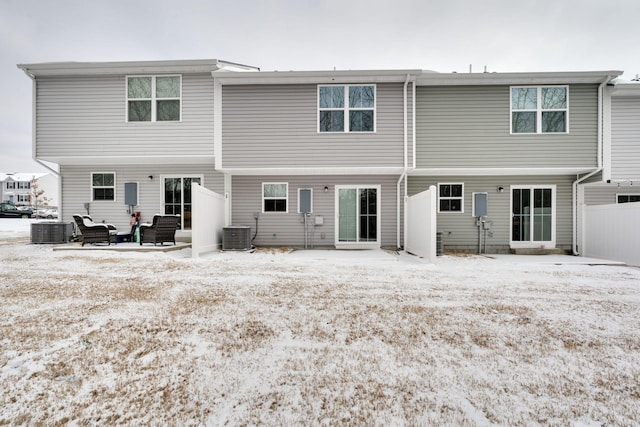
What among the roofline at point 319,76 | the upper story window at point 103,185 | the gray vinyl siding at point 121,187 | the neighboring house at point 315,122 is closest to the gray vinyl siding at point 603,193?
the neighboring house at point 315,122

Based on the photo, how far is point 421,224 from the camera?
8.38 meters

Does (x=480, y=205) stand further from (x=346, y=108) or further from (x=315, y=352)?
(x=315, y=352)

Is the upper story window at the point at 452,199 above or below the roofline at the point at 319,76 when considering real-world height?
below

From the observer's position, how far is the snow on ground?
1.93 metres

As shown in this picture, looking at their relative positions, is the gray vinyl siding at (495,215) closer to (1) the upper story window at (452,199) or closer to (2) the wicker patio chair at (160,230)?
(1) the upper story window at (452,199)

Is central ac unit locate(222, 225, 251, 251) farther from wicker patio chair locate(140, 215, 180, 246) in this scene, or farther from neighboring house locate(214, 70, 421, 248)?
neighboring house locate(214, 70, 421, 248)

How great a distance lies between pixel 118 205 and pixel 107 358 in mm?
9672

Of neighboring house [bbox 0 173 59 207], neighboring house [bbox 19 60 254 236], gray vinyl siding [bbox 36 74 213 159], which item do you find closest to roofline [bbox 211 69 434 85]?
neighboring house [bbox 19 60 254 236]

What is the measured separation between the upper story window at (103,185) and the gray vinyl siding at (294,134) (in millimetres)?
4488

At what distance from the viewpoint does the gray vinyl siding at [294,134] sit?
928cm

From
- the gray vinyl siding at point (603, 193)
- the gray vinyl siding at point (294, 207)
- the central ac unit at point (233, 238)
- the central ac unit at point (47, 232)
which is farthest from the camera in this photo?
the gray vinyl siding at point (294, 207)

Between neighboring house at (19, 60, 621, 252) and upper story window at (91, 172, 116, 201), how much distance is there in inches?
9.5

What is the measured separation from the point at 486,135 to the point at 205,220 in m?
8.97

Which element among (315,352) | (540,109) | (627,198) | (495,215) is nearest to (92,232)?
(315,352)
